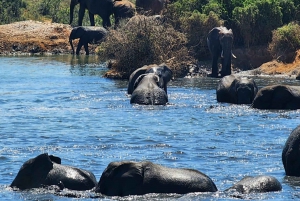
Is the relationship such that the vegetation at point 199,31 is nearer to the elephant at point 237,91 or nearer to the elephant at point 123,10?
the elephant at point 237,91

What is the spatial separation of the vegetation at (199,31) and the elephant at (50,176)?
20.1m

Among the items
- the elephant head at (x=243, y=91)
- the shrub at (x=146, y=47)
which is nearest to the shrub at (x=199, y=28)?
the shrub at (x=146, y=47)

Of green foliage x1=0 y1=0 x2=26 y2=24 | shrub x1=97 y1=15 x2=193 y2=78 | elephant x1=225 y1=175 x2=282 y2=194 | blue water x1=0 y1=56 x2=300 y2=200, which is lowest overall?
blue water x1=0 y1=56 x2=300 y2=200

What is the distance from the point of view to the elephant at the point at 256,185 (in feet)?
43.5

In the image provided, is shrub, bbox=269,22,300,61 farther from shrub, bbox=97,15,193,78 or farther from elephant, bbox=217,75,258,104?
elephant, bbox=217,75,258,104

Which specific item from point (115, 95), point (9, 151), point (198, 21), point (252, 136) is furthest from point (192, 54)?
point (9, 151)

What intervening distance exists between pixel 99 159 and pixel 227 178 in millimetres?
2838

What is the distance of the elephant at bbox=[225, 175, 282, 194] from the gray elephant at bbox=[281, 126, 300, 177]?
44.3 inches

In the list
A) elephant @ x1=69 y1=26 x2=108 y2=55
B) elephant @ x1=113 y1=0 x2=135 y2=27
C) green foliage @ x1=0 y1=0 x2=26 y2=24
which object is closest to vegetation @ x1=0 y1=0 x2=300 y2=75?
elephant @ x1=69 y1=26 x2=108 y2=55

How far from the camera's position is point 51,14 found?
65.2m

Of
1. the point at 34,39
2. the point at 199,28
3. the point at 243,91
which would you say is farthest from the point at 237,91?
the point at 34,39

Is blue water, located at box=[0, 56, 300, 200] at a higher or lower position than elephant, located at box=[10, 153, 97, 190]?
lower

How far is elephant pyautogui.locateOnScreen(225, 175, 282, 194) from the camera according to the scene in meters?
13.2

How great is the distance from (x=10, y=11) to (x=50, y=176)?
163ft
